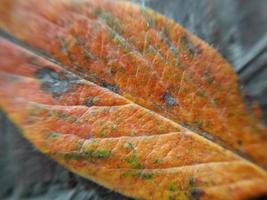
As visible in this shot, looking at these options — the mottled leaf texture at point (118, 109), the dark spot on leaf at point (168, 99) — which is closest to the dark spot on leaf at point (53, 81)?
the mottled leaf texture at point (118, 109)

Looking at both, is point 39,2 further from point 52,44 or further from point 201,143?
point 201,143

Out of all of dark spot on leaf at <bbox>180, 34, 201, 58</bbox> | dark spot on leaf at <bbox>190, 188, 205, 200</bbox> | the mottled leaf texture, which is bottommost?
dark spot on leaf at <bbox>190, 188, 205, 200</bbox>

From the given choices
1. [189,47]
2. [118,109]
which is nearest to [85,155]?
[118,109]

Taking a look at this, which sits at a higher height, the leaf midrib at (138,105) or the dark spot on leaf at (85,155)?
the leaf midrib at (138,105)

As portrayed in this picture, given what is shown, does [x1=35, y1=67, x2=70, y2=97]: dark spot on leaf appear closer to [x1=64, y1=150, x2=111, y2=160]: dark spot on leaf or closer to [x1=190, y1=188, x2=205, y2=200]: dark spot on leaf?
[x1=64, y1=150, x2=111, y2=160]: dark spot on leaf

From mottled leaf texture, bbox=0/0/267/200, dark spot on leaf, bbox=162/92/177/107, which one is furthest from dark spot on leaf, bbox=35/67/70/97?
dark spot on leaf, bbox=162/92/177/107

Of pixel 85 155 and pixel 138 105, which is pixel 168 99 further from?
pixel 85 155

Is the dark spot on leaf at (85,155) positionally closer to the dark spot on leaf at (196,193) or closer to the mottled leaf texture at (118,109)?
the mottled leaf texture at (118,109)
